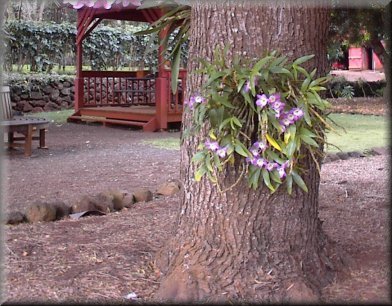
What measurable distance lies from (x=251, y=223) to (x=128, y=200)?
7.60 ft

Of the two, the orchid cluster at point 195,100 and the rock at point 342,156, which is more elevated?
the orchid cluster at point 195,100

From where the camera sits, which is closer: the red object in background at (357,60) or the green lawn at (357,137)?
the green lawn at (357,137)

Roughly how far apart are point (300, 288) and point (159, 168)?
15.7 ft

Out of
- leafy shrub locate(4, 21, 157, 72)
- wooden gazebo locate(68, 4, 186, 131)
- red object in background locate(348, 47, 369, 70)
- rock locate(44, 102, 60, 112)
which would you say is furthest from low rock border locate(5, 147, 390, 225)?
red object in background locate(348, 47, 369, 70)

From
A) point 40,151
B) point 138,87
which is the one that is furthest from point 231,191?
point 138,87

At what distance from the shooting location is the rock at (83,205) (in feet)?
16.3

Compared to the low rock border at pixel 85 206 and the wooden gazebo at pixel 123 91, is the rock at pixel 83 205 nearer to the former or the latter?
the low rock border at pixel 85 206

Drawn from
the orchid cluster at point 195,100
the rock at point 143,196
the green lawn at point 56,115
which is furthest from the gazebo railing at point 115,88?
the orchid cluster at point 195,100

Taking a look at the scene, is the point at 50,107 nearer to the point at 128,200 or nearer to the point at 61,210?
the point at 128,200

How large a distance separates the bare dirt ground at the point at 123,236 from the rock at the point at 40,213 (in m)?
0.15

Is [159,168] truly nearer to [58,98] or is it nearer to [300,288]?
[300,288]

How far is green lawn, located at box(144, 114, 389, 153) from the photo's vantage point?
9.83 metres

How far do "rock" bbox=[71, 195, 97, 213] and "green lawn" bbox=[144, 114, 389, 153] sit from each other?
159 inches

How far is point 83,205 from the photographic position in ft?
16.4
